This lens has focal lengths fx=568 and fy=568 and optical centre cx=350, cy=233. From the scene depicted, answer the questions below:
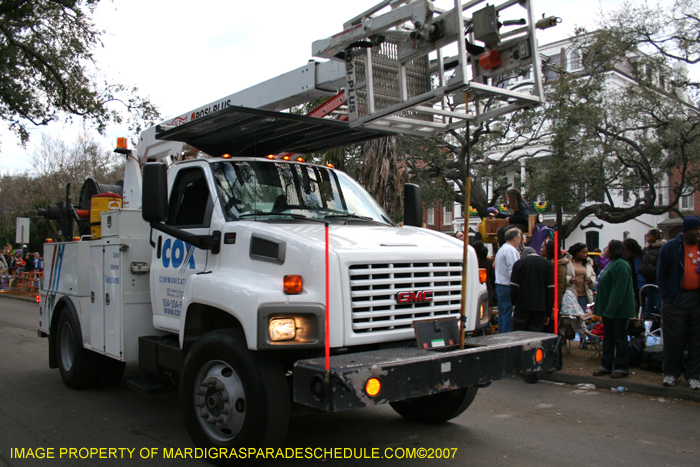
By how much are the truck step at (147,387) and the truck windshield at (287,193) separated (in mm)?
1727

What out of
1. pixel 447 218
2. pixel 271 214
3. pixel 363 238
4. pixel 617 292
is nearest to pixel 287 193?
pixel 271 214

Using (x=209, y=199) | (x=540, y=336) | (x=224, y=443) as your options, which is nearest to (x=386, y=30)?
(x=209, y=199)

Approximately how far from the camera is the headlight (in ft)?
12.2

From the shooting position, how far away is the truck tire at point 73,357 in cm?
648

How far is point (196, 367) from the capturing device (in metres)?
4.29

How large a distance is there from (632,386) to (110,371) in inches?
251

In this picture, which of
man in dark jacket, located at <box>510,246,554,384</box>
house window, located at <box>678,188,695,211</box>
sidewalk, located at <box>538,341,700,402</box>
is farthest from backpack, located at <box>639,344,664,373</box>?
house window, located at <box>678,188,695,211</box>

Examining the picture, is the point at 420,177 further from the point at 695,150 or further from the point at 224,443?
the point at 224,443

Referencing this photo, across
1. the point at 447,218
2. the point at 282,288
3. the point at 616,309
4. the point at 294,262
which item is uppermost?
the point at 447,218

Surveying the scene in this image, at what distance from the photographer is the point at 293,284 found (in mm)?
3906

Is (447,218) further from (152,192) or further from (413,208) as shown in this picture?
(152,192)

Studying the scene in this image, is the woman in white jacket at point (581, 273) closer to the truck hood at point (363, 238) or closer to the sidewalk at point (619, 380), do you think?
the sidewalk at point (619, 380)

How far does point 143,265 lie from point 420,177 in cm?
2242

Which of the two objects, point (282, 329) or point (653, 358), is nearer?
point (282, 329)
